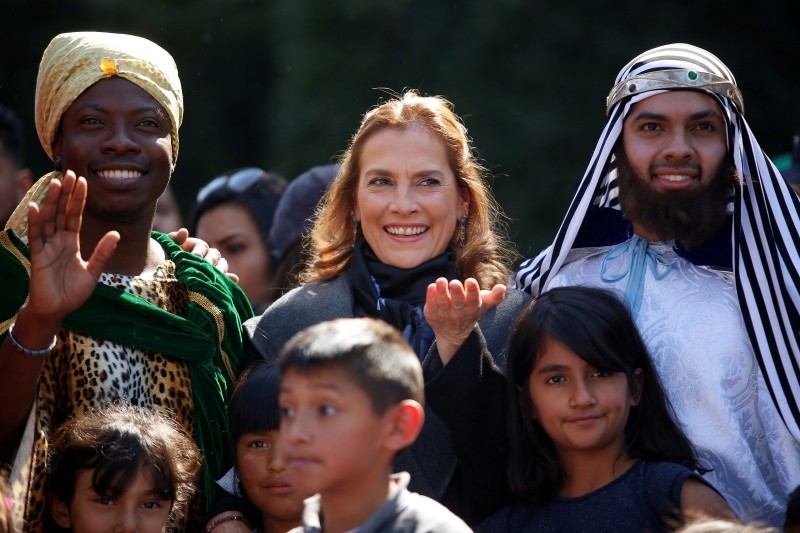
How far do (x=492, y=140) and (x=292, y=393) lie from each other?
8.34m

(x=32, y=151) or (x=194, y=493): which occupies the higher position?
(x=32, y=151)

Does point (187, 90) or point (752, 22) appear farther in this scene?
point (187, 90)

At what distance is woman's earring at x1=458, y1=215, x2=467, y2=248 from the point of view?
526 cm

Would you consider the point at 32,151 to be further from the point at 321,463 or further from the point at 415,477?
the point at 321,463

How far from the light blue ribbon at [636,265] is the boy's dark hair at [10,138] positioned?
12.5ft

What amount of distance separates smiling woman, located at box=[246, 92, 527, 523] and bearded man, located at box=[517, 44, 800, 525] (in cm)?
32

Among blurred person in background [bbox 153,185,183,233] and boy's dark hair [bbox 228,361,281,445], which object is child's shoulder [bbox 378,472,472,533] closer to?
boy's dark hair [bbox 228,361,281,445]

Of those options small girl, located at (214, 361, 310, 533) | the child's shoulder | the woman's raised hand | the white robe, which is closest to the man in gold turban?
small girl, located at (214, 361, 310, 533)

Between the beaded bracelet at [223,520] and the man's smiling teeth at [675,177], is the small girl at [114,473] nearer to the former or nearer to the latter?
the beaded bracelet at [223,520]

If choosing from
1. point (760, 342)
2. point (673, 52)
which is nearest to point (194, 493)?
point (760, 342)

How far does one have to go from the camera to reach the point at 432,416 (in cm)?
462

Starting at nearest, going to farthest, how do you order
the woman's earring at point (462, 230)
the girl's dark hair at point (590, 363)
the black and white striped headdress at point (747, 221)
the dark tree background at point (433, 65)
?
the girl's dark hair at point (590, 363) → the black and white striped headdress at point (747, 221) → the woman's earring at point (462, 230) → the dark tree background at point (433, 65)

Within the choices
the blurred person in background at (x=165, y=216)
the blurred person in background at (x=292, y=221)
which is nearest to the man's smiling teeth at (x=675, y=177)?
the blurred person in background at (x=292, y=221)

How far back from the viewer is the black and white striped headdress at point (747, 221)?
4.64 meters
